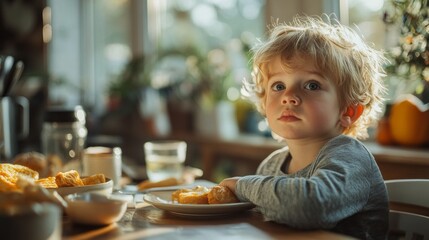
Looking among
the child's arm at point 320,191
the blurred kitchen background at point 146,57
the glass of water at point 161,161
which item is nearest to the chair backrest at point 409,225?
the child's arm at point 320,191

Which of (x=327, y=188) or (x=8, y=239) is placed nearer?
(x=8, y=239)

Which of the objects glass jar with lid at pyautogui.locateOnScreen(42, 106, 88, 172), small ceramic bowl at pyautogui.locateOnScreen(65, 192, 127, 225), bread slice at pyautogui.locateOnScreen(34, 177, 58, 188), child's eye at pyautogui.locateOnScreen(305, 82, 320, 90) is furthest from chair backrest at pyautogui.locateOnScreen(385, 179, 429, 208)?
glass jar with lid at pyautogui.locateOnScreen(42, 106, 88, 172)

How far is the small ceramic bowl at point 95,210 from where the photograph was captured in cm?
84

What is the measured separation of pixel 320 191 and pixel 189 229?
0.22m

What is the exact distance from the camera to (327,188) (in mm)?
859

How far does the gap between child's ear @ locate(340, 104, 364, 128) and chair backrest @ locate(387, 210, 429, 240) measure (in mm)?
212

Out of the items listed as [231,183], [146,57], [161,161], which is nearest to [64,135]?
[161,161]

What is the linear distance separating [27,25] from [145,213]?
2.85 m

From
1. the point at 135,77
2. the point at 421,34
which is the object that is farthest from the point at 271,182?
the point at 135,77

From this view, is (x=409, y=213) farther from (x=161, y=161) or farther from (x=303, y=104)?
(x=161, y=161)

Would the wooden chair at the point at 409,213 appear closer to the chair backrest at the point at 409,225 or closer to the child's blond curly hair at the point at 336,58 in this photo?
the chair backrest at the point at 409,225

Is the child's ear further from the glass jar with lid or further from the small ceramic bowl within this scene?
the glass jar with lid

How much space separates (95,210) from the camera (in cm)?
84

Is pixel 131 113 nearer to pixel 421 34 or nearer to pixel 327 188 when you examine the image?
pixel 421 34
